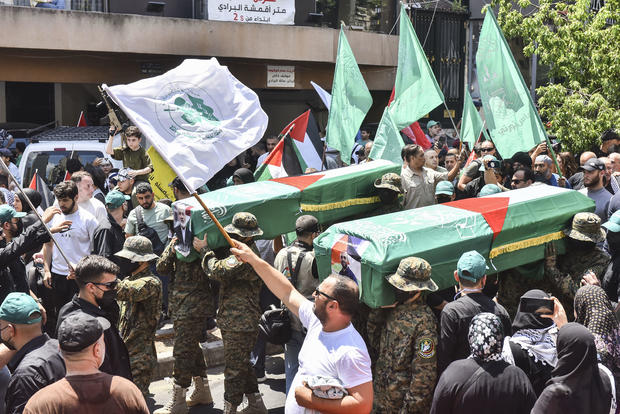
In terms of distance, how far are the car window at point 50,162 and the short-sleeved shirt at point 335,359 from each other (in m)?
7.59

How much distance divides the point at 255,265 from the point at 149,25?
12.5 m

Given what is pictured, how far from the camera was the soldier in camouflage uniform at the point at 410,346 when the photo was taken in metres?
5.50

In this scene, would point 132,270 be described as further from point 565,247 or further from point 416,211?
point 565,247

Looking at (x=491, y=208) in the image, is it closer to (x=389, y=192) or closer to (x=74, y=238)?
(x=389, y=192)

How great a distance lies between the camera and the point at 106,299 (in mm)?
5457

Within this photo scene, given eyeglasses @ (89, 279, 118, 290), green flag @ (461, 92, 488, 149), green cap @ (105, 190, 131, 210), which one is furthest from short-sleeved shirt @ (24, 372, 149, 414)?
green flag @ (461, 92, 488, 149)

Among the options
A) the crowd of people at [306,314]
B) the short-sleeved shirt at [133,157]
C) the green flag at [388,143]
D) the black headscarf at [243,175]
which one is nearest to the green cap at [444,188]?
the crowd of people at [306,314]

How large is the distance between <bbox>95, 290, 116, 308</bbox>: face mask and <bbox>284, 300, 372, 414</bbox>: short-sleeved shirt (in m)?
1.78

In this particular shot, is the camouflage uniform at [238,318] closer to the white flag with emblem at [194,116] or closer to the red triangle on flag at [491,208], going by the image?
the white flag with emblem at [194,116]

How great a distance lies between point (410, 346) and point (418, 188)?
11.6 feet

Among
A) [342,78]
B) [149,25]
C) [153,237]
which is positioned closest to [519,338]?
[153,237]

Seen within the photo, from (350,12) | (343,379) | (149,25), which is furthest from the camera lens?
(350,12)

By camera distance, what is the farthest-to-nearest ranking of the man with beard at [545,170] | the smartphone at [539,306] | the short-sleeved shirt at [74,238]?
the man with beard at [545,170]
the short-sleeved shirt at [74,238]
the smartphone at [539,306]

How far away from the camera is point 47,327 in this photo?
25.5 ft
